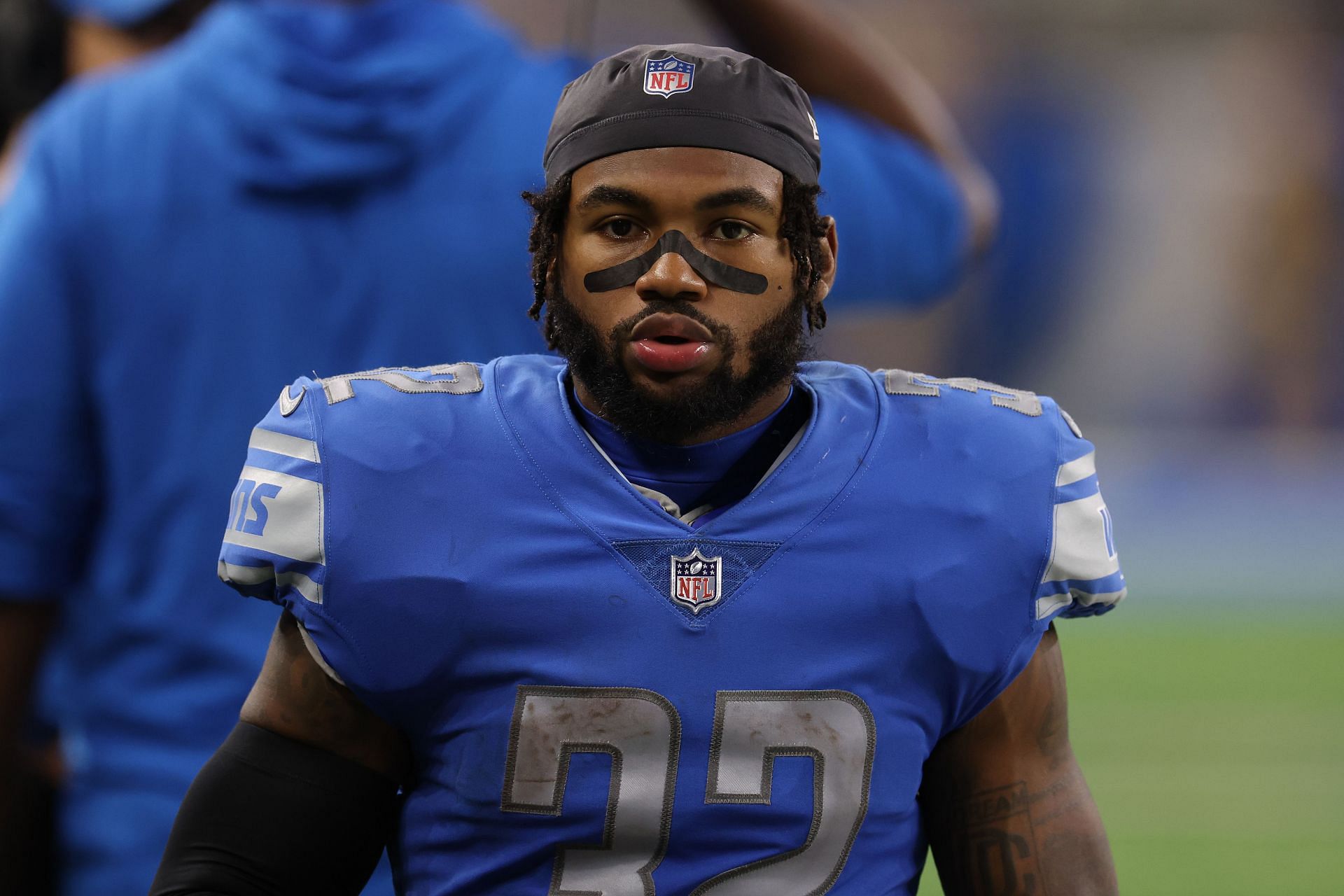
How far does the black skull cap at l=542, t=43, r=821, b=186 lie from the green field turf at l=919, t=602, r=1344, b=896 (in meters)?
3.05

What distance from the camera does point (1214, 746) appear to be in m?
5.78

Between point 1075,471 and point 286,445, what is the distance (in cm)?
68

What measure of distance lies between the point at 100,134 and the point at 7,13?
0.81 m

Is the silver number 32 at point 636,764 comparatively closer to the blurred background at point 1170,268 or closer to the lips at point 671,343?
the lips at point 671,343

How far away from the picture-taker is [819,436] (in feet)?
4.86

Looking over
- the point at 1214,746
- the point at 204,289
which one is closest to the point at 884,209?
the point at 204,289

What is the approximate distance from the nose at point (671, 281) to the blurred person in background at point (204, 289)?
3.58 ft

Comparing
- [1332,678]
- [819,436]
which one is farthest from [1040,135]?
[819,436]

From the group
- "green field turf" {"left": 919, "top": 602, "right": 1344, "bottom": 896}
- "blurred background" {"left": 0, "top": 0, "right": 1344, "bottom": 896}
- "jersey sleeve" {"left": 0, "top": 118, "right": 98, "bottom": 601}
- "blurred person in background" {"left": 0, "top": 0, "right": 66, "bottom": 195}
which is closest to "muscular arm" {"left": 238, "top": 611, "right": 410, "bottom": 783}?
"jersey sleeve" {"left": 0, "top": 118, "right": 98, "bottom": 601}

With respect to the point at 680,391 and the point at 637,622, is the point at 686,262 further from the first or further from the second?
the point at 637,622

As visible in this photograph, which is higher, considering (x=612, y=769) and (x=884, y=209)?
(x=884, y=209)

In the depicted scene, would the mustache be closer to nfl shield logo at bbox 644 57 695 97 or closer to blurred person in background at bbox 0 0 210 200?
nfl shield logo at bbox 644 57 695 97

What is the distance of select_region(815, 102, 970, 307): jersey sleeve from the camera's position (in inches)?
106

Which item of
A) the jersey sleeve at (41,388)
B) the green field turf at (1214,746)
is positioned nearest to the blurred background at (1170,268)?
the green field turf at (1214,746)
